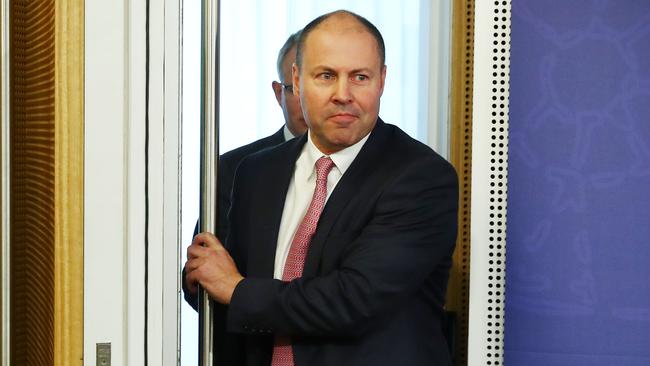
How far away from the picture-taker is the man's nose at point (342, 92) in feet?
5.76

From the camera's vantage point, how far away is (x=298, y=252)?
1.78 m

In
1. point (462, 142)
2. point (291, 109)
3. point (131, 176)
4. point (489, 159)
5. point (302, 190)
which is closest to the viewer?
point (131, 176)

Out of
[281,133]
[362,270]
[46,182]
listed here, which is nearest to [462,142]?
[281,133]

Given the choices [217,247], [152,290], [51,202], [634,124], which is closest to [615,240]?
[634,124]

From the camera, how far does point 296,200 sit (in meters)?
1.86

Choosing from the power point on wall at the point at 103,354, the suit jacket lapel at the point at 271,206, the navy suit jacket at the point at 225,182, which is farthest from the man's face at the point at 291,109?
the power point on wall at the point at 103,354

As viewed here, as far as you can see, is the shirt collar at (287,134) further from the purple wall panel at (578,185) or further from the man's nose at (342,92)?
the purple wall panel at (578,185)

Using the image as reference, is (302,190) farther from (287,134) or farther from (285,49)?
(285,49)

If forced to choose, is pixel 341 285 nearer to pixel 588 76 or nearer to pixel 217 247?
pixel 217 247

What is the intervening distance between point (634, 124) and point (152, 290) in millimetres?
1077

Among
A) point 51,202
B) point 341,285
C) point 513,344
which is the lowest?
point 513,344

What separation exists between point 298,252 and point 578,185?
631 mm

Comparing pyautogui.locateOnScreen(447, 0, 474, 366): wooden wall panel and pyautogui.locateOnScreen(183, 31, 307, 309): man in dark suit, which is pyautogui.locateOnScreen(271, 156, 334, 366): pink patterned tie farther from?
pyautogui.locateOnScreen(447, 0, 474, 366): wooden wall panel

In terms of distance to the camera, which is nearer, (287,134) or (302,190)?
(302,190)
